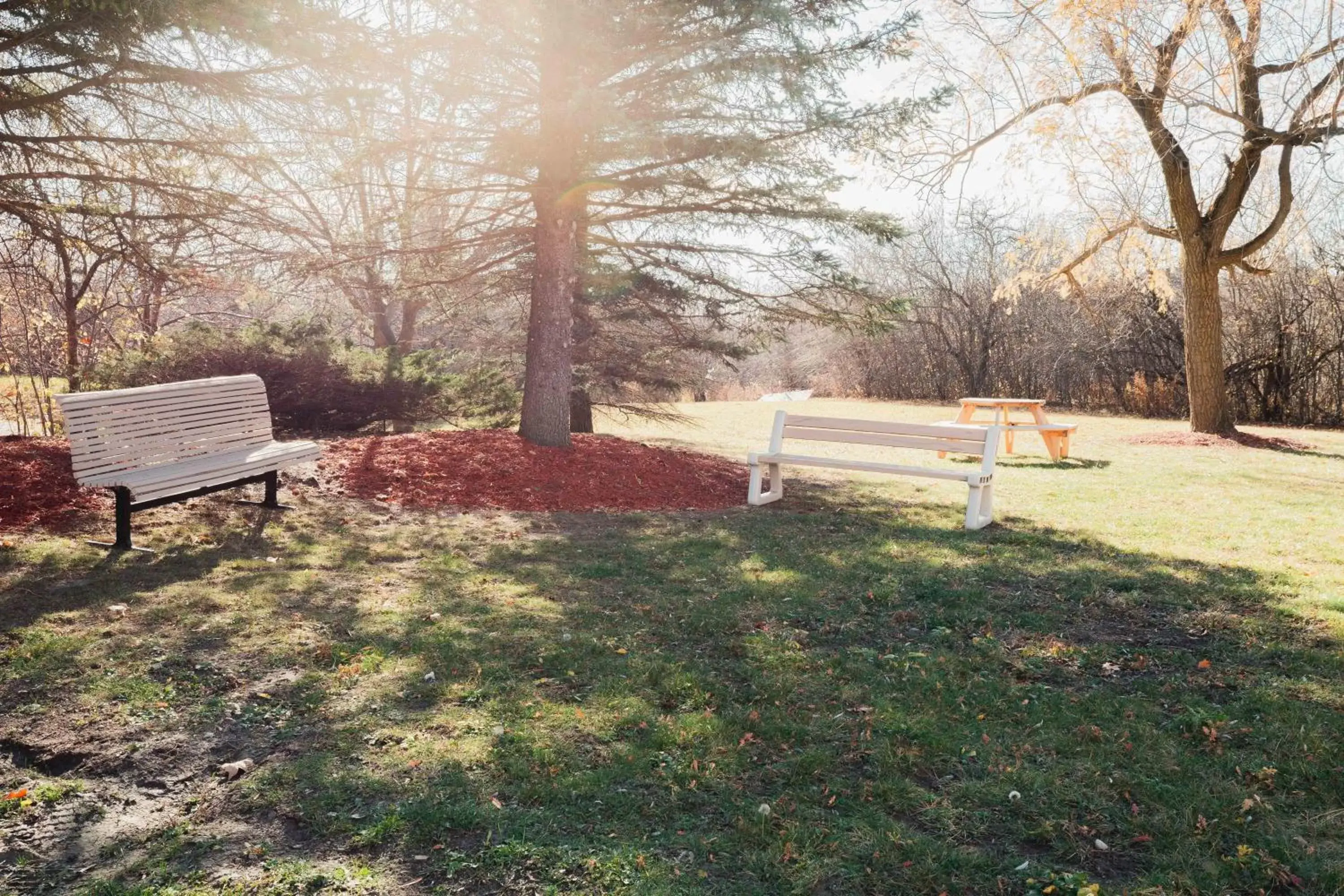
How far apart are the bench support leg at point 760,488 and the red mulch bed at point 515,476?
0.68 feet

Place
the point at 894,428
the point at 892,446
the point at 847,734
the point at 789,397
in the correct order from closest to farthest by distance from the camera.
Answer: the point at 847,734 → the point at 892,446 → the point at 894,428 → the point at 789,397

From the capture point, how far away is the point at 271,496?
6.77 m

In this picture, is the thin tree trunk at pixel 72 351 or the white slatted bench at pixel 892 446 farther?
the thin tree trunk at pixel 72 351

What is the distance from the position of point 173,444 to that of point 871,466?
18.0ft

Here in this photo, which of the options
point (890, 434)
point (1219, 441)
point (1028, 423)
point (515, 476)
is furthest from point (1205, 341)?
point (515, 476)

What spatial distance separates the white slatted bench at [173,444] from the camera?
539 cm

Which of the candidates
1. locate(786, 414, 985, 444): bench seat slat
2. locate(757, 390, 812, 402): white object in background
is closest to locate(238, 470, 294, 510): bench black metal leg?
locate(786, 414, 985, 444): bench seat slat

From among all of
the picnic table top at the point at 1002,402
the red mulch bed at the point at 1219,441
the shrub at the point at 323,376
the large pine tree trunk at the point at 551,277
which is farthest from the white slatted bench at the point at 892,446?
the red mulch bed at the point at 1219,441

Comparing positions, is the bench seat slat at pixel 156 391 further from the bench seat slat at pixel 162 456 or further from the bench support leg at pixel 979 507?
the bench support leg at pixel 979 507

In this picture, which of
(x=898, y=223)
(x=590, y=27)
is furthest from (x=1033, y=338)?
(x=590, y=27)

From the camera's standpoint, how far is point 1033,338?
22.1 meters

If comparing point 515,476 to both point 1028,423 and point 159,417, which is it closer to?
point 159,417

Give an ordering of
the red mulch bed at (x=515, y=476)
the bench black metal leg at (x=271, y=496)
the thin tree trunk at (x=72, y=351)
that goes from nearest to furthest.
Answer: the bench black metal leg at (x=271, y=496) → the red mulch bed at (x=515, y=476) → the thin tree trunk at (x=72, y=351)

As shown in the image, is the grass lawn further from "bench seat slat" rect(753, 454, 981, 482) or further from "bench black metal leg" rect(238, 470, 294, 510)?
"bench seat slat" rect(753, 454, 981, 482)
